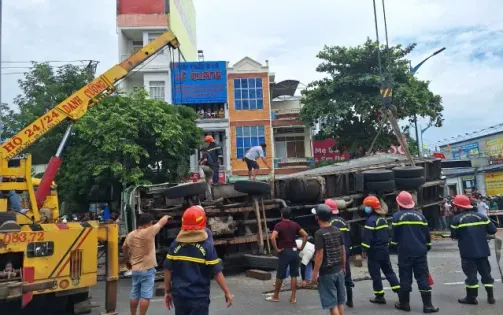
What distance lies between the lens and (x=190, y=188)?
8883mm

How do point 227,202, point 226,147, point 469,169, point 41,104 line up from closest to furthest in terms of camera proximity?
point 227,202, point 41,104, point 226,147, point 469,169

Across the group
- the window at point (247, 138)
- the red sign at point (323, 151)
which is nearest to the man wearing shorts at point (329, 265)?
the window at point (247, 138)

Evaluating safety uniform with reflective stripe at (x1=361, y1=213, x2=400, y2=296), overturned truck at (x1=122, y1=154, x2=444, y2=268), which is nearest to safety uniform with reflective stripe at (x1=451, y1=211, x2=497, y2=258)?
safety uniform with reflective stripe at (x1=361, y1=213, x2=400, y2=296)

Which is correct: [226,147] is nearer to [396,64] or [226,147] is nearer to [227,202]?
[396,64]

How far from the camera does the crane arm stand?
27.0 feet

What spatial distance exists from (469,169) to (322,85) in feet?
58.7

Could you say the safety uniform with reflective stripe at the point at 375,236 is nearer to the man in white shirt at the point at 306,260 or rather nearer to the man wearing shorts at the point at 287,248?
the man wearing shorts at the point at 287,248

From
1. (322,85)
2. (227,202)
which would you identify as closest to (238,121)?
(322,85)

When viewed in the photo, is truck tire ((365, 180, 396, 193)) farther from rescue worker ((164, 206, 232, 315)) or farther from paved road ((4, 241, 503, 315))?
rescue worker ((164, 206, 232, 315))

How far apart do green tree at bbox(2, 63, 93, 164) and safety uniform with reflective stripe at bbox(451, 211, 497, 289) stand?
1790 centimetres

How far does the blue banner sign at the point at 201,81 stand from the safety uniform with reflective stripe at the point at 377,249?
20.7 m

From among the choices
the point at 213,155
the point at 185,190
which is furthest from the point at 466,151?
the point at 185,190

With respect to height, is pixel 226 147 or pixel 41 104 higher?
pixel 41 104

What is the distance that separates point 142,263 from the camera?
5398 millimetres
